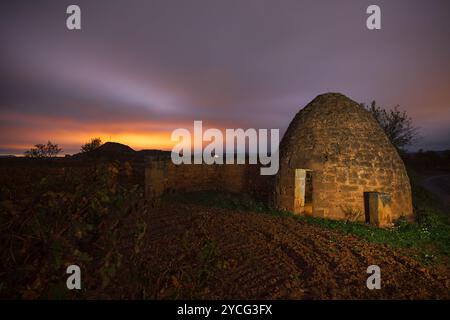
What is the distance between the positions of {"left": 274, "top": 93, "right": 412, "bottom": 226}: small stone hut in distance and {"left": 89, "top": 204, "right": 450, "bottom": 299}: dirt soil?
2500 millimetres

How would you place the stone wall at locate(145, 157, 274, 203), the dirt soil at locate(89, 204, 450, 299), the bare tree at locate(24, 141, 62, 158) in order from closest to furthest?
the dirt soil at locate(89, 204, 450, 299), the stone wall at locate(145, 157, 274, 203), the bare tree at locate(24, 141, 62, 158)

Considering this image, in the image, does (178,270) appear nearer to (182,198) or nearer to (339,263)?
(339,263)

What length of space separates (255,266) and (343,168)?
578cm

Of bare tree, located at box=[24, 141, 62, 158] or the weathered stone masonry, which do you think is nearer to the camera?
the weathered stone masonry

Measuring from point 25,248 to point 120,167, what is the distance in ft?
3.88

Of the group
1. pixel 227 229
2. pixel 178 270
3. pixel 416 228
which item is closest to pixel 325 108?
pixel 416 228

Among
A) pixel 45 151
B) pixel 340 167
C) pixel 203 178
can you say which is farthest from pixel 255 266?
pixel 45 151

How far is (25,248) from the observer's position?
262 centimetres

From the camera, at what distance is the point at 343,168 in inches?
347

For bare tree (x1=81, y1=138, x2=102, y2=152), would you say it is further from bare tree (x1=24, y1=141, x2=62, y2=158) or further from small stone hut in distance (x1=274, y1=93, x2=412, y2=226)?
small stone hut in distance (x1=274, y1=93, x2=412, y2=226)

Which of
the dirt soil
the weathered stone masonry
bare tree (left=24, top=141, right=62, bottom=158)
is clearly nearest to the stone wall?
the weathered stone masonry

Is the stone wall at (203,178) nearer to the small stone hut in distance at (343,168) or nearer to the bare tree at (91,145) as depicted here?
the small stone hut in distance at (343,168)

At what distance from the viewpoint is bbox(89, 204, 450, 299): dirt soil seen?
3.62m

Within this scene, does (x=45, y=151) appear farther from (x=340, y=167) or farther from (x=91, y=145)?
(x=340, y=167)
